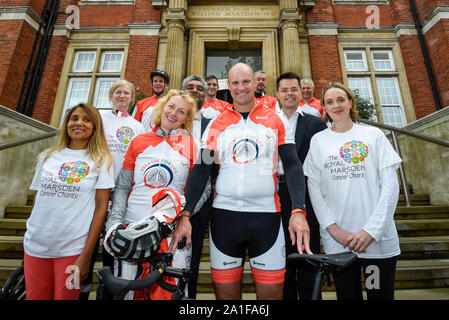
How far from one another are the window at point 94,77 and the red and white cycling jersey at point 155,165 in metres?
8.49

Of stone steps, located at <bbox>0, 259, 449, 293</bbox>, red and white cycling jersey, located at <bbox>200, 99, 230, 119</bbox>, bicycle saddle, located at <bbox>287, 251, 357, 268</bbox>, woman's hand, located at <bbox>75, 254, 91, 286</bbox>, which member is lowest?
stone steps, located at <bbox>0, 259, 449, 293</bbox>

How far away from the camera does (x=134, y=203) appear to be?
5.49ft

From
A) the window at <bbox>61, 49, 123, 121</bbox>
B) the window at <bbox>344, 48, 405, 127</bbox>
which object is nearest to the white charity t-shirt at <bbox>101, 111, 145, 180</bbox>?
the window at <bbox>61, 49, 123, 121</bbox>

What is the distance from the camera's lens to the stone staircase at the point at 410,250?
281 cm

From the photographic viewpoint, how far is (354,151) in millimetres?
1800

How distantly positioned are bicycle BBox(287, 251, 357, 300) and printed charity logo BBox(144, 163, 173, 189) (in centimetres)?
100

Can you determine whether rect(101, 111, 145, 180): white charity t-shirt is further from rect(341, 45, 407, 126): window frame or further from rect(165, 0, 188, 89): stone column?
rect(341, 45, 407, 126): window frame

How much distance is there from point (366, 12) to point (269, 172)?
37.0 feet

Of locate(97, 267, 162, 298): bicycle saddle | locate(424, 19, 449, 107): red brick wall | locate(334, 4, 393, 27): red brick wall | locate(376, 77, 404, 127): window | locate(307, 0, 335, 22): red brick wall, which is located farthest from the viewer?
locate(334, 4, 393, 27): red brick wall

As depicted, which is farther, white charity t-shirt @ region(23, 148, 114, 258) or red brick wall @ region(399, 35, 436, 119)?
red brick wall @ region(399, 35, 436, 119)

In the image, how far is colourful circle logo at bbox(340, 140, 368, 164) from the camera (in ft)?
5.82

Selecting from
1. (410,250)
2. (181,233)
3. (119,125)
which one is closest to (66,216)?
(181,233)

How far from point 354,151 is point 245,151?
87 centimetres
